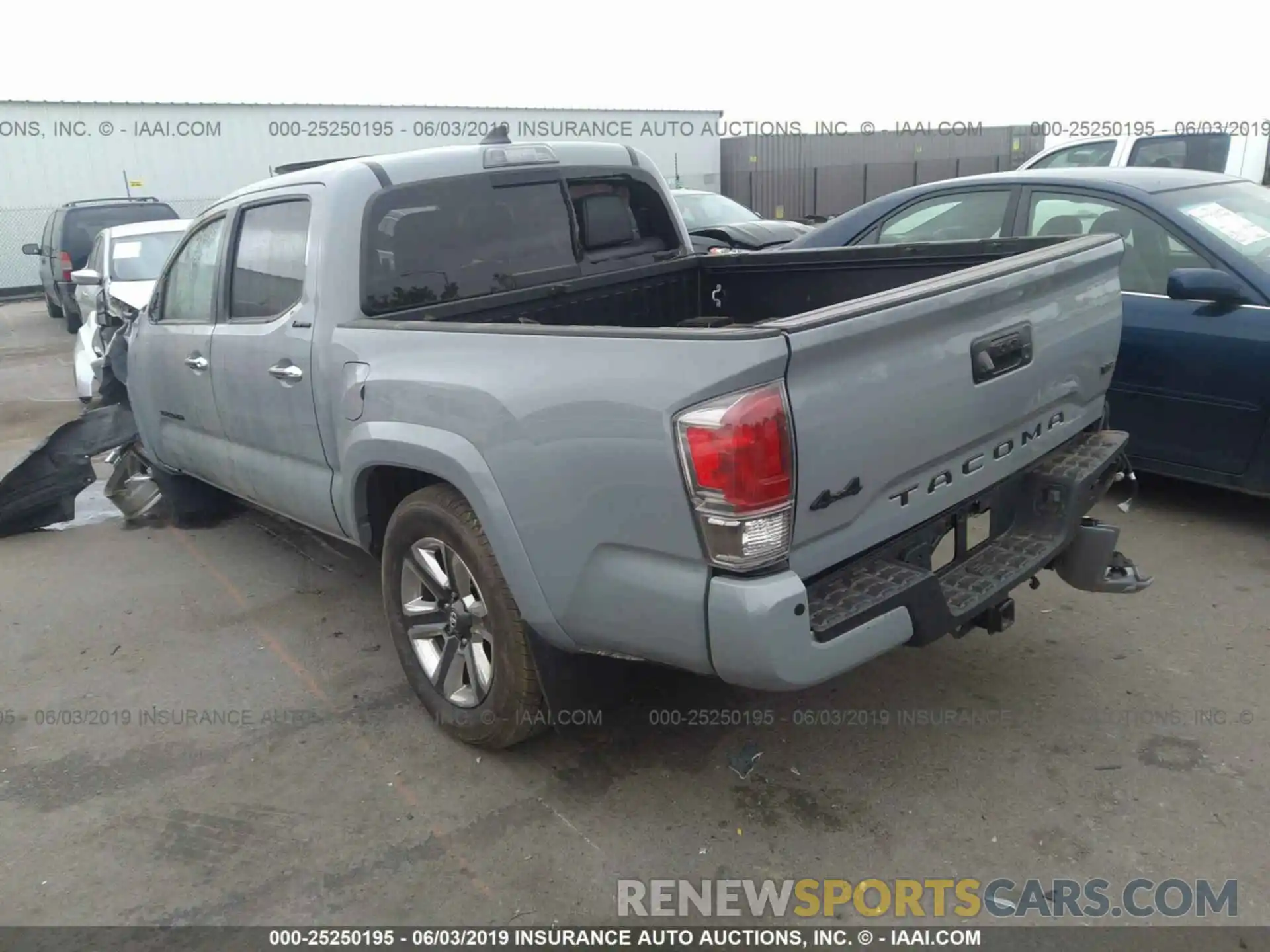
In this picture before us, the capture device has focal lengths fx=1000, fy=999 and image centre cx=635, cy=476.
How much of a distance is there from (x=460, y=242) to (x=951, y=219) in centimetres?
322

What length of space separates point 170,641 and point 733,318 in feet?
9.64

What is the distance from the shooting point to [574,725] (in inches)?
137

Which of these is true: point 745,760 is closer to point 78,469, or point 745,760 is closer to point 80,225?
point 78,469

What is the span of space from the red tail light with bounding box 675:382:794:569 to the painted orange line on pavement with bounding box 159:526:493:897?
1237 mm

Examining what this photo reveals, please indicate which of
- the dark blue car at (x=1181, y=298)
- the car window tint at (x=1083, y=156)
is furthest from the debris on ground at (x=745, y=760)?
the car window tint at (x=1083, y=156)

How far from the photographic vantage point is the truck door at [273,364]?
385 centimetres

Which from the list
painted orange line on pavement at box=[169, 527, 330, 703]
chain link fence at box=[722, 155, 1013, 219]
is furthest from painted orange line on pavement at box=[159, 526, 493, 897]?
chain link fence at box=[722, 155, 1013, 219]

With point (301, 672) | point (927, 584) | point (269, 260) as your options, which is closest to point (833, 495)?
point (927, 584)

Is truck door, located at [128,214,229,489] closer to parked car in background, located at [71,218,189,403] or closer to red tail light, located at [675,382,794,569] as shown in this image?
red tail light, located at [675,382,794,569]

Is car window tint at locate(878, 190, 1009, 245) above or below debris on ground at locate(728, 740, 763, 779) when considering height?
above

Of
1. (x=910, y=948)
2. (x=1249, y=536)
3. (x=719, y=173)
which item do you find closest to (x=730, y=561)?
(x=910, y=948)

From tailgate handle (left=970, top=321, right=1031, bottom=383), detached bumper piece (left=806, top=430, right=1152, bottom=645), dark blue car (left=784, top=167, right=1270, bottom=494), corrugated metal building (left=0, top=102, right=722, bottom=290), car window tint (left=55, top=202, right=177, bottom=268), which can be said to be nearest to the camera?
detached bumper piece (left=806, top=430, right=1152, bottom=645)

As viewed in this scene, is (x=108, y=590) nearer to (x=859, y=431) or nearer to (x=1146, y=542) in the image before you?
Answer: (x=859, y=431)

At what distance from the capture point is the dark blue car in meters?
4.58
